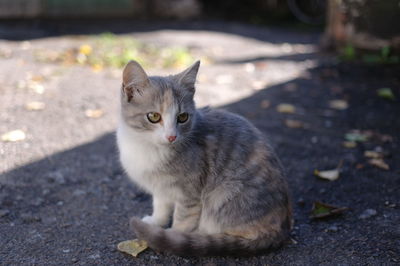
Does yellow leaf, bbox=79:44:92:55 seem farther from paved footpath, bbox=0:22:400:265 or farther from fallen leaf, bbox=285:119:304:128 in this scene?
fallen leaf, bbox=285:119:304:128

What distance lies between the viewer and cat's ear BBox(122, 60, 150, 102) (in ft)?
9.17

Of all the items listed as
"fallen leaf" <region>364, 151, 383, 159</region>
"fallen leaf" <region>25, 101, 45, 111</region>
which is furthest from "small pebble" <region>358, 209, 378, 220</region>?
"fallen leaf" <region>25, 101, 45, 111</region>

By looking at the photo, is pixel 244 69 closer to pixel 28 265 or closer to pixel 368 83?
pixel 368 83

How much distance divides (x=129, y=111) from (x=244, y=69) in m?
4.99

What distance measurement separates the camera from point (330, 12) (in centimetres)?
852

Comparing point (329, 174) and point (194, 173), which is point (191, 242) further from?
point (329, 174)

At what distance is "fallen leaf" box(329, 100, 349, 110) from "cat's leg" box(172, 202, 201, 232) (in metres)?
3.61

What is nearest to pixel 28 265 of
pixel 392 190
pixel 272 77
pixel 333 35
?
pixel 392 190

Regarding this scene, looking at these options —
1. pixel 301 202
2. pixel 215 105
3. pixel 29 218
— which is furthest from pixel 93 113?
pixel 301 202

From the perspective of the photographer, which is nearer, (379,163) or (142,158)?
(142,158)

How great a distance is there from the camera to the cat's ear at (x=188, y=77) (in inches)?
118

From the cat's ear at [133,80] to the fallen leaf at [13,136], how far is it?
6.65ft

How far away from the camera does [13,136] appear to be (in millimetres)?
4391

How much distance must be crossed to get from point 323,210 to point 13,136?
3.15 metres
